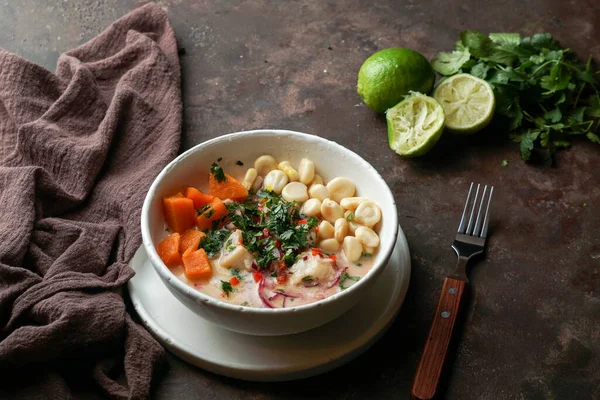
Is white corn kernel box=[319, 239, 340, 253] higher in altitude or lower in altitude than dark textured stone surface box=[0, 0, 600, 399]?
higher

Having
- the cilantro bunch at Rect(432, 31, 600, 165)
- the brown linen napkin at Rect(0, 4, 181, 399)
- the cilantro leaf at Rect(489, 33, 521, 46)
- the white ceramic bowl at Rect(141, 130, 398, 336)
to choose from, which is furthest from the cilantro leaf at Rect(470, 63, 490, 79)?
the brown linen napkin at Rect(0, 4, 181, 399)

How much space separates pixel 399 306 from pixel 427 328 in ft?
0.32

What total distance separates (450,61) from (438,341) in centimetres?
110

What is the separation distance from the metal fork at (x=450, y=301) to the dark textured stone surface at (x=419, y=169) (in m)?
0.04

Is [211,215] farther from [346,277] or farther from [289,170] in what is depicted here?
[346,277]

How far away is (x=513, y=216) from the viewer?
209 centimetres

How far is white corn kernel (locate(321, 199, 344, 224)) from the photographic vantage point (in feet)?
5.99

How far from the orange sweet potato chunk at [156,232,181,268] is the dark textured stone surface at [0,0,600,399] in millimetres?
257

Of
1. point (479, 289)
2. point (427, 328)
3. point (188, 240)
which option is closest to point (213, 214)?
point (188, 240)

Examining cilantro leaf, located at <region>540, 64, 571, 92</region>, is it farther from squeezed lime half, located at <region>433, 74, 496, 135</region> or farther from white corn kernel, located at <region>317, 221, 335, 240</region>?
white corn kernel, located at <region>317, 221, 335, 240</region>

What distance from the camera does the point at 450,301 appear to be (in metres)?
1.75

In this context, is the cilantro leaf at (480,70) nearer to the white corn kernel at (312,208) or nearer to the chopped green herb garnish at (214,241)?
the white corn kernel at (312,208)

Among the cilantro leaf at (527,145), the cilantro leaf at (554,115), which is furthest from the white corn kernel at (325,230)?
the cilantro leaf at (554,115)

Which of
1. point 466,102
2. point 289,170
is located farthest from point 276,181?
point 466,102
